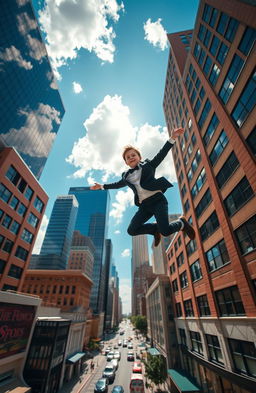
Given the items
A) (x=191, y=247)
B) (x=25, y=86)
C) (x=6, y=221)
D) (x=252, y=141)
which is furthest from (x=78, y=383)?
(x=25, y=86)

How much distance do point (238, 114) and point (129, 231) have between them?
1459 centimetres

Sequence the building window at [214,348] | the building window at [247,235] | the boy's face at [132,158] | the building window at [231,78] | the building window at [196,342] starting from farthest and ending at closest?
the building window at [196,342]
the building window at [214,348]
the building window at [231,78]
the building window at [247,235]
the boy's face at [132,158]

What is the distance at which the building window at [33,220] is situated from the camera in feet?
98.0

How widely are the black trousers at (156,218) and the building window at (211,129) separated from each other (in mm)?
16434

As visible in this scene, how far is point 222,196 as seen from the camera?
601 inches

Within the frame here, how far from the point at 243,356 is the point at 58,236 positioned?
113 metres

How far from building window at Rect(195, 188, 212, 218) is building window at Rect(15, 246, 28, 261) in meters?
26.9

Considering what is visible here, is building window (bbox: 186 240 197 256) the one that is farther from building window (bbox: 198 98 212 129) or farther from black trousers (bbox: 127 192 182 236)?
black trousers (bbox: 127 192 182 236)

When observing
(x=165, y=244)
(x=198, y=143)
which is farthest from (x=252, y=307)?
(x=165, y=244)

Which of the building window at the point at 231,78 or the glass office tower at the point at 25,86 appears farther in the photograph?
the glass office tower at the point at 25,86

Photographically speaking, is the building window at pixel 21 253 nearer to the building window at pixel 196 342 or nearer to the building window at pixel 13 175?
the building window at pixel 13 175

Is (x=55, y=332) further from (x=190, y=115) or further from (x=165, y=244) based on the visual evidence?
(x=165, y=244)

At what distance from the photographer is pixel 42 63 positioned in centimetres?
5478

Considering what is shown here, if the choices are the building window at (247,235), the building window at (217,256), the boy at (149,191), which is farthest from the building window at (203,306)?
the boy at (149,191)
